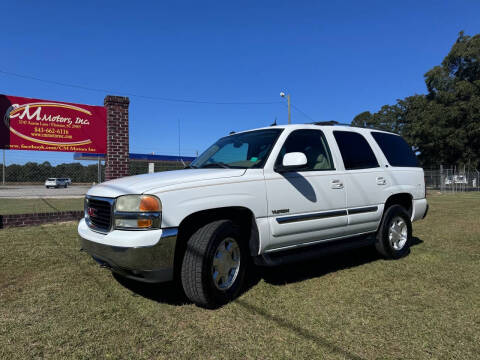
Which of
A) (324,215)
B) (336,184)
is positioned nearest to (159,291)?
(324,215)

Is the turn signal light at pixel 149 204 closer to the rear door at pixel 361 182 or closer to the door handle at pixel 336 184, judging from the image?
the door handle at pixel 336 184

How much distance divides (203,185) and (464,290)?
2991 millimetres

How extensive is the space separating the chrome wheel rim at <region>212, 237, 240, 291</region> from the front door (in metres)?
0.38

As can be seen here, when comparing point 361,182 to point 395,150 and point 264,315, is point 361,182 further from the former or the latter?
point 264,315

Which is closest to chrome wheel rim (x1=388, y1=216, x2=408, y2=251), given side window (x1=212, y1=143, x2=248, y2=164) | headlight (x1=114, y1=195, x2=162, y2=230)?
side window (x1=212, y1=143, x2=248, y2=164)

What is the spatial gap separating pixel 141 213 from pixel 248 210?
3.58 ft

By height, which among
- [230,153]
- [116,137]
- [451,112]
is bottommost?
[230,153]

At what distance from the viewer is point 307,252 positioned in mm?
Result: 3898

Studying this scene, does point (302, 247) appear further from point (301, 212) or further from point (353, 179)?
point (353, 179)

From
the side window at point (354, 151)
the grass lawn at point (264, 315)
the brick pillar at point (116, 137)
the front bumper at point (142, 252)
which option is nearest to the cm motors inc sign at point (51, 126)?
the brick pillar at point (116, 137)

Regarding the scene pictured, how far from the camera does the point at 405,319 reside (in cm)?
292

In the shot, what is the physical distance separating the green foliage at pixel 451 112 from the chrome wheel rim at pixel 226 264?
3031cm

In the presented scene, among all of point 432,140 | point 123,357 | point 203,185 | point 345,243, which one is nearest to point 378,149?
point 345,243

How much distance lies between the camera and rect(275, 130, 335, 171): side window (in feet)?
13.2
